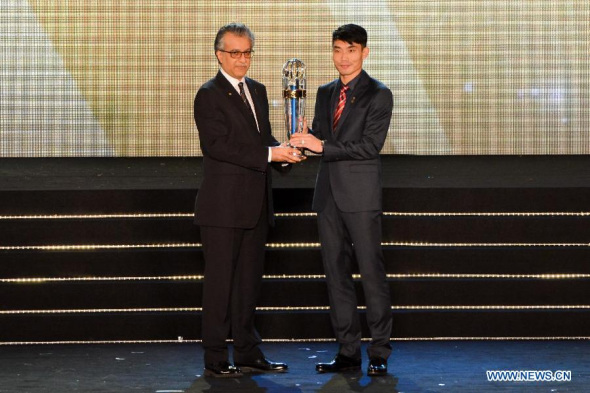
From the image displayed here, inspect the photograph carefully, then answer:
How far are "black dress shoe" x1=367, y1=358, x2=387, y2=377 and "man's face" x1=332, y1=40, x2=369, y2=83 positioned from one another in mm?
1251

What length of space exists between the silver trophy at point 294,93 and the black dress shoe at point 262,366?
107 cm

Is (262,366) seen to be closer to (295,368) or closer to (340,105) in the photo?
(295,368)

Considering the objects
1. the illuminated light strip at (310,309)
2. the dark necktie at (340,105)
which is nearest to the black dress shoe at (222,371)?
the illuminated light strip at (310,309)

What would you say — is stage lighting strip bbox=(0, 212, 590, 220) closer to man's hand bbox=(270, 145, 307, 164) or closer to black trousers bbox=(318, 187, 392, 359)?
black trousers bbox=(318, 187, 392, 359)

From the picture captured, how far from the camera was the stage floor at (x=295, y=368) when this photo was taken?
450cm

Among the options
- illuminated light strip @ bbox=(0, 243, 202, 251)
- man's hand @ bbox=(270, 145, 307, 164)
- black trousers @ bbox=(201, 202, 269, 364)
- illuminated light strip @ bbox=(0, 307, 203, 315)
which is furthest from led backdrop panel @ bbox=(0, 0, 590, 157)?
man's hand @ bbox=(270, 145, 307, 164)

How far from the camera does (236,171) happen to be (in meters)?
4.71

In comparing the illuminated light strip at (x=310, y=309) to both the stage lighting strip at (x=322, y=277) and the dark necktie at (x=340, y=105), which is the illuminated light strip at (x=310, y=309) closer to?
the stage lighting strip at (x=322, y=277)

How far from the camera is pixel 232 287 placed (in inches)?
190

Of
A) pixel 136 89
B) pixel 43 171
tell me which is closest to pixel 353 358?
pixel 43 171

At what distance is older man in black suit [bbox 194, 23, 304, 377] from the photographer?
4.63 metres

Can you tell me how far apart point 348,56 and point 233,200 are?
0.80 meters

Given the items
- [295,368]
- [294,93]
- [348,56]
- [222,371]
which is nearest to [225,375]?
[222,371]

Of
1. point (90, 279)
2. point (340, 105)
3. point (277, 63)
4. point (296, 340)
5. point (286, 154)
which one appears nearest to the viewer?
point (286, 154)
